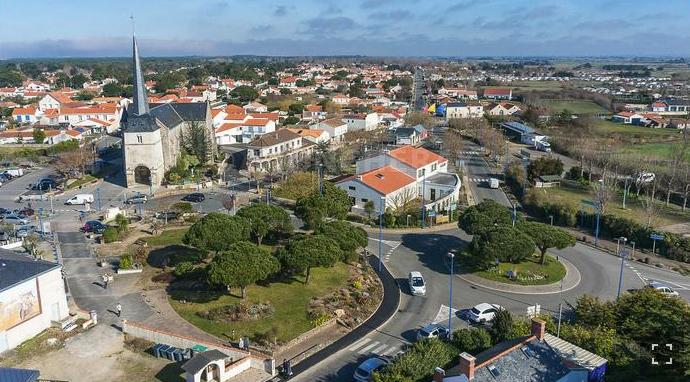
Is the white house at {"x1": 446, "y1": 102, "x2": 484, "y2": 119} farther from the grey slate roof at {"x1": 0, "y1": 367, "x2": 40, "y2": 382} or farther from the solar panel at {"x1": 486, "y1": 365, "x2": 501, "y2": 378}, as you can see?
the grey slate roof at {"x1": 0, "y1": 367, "x2": 40, "y2": 382}

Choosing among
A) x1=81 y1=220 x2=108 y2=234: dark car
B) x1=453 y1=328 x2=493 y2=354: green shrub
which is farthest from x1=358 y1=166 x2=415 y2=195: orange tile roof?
x1=453 y1=328 x2=493 y2=354: green shrub

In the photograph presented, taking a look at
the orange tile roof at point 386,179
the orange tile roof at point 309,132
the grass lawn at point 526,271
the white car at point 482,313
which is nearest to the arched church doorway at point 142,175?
the orange tile roof at point 386,179

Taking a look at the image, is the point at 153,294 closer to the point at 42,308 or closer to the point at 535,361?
the point at 42,308

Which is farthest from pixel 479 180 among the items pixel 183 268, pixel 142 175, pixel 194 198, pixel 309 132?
pixel 183 268

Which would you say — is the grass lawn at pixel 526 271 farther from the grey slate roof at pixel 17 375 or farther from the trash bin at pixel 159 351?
the grey slate roof at pixel 17 375

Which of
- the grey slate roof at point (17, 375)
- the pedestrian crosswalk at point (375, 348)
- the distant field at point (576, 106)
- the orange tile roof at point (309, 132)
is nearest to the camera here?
the grey slate roof at point (17, 375)

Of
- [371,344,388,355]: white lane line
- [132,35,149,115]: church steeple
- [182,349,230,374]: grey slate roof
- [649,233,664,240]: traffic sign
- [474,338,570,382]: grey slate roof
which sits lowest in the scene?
[371,344,388,355]: white lane line
